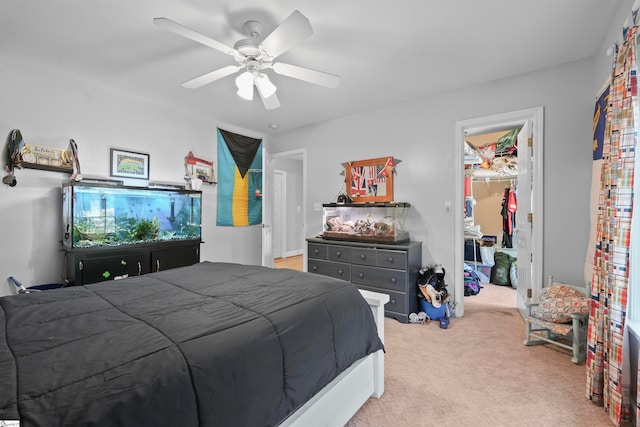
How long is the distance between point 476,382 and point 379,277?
4.51ft

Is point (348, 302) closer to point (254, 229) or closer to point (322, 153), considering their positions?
point (322, 153)

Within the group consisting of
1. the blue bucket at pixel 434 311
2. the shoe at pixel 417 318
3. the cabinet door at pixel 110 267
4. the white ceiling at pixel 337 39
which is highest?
the white ceiling at pixel 337 39

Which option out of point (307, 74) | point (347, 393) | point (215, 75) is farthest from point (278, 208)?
point (347, 393)

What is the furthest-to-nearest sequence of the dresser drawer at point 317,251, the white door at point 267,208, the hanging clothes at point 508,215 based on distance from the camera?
the hanging clothes at point 508,215 → the white door at point 267,208 → the dresser drawer at point 317,251

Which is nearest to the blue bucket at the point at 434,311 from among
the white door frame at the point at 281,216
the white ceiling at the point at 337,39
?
the white ceiling at the point at 337,39

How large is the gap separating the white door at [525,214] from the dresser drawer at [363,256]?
1491 millimetres

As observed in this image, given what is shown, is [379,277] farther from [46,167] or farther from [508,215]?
[46,167]

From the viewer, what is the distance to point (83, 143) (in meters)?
2.94

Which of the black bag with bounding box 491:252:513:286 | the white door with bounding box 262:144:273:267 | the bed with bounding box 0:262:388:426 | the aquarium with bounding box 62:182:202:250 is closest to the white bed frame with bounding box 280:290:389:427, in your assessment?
the bed with bounding box 0:262:388:426

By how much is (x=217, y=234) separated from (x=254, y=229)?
0.65m

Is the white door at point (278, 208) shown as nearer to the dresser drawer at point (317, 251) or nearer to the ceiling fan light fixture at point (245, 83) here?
the dresser drawer at point (317, 251)

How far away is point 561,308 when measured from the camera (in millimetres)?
2301

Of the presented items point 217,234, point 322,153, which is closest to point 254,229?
point 217,234

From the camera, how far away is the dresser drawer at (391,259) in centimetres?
304
